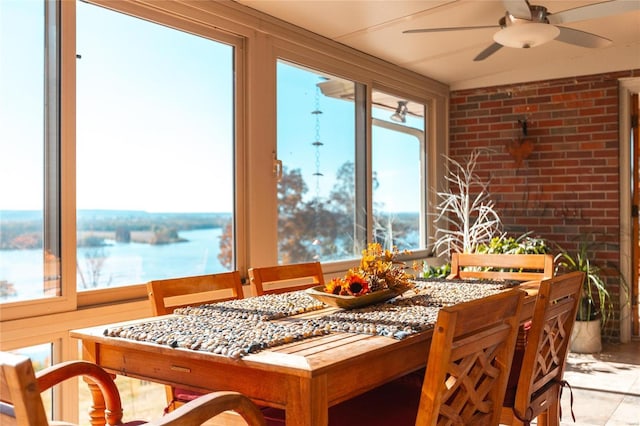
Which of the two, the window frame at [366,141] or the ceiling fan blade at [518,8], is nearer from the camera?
the ceiling fan blade at [518,8]

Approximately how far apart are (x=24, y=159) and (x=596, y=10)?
2.75 metres

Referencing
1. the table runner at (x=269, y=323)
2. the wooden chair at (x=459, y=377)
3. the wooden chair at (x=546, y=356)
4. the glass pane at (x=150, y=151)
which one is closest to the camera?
the wooden chair at (x=459, y=377)

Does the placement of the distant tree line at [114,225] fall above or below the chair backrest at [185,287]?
above

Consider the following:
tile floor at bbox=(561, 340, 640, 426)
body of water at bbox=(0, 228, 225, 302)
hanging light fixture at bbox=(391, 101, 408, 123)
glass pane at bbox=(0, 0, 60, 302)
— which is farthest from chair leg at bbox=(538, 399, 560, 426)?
hanging light fixture at bbox=(391, 101, 408, 123)

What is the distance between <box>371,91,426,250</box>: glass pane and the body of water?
181 centimetres

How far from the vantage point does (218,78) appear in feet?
11.5

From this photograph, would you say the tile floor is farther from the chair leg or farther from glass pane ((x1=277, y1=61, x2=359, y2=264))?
glass pane ((x1=277, y1=61, x2=359, y2=264))

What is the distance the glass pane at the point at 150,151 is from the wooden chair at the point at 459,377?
1.35m

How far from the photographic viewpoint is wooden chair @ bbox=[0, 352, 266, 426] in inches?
40.1

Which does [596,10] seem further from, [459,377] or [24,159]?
[24,159]

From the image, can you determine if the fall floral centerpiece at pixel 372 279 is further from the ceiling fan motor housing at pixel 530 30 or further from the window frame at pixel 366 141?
the ceiling fan motor housing at pixel 530 30

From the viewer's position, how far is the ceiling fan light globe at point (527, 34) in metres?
3.12

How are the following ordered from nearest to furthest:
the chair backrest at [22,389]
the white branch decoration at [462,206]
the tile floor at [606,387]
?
the chair backrest at [22,389], the tile floor at [606,387], the white branch decoration at [462,206]

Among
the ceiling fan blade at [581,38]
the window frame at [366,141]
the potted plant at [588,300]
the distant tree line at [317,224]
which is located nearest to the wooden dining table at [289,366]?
the window frame at [366,141]
